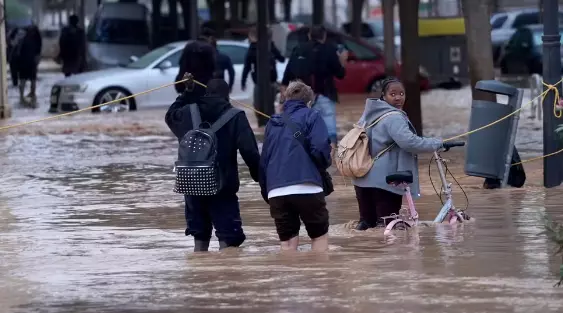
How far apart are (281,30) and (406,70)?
15.1 m

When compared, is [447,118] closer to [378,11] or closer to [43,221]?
[43,221]

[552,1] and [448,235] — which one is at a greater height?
[552,1]

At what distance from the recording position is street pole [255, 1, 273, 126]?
21.9 meters

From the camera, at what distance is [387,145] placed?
35.5 feet

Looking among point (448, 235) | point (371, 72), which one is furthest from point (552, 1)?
point (371, 72)

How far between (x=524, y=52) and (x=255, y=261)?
26669mm

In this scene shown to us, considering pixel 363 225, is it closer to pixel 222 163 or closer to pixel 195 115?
pixel 222 163

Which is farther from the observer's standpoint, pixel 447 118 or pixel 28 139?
pixel 447 118

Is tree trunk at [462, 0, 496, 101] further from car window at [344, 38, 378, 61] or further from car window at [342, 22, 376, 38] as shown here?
car window at [342, 22, 376, 38]

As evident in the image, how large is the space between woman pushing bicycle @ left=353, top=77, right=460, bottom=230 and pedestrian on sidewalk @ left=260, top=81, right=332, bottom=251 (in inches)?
38.0

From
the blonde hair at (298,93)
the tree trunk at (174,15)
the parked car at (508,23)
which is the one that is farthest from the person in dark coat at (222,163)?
the tree trunk at (174,15)

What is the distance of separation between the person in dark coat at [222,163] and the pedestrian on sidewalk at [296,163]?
7.0 inches

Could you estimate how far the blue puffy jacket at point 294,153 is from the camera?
381 inches

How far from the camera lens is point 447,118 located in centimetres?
2452
